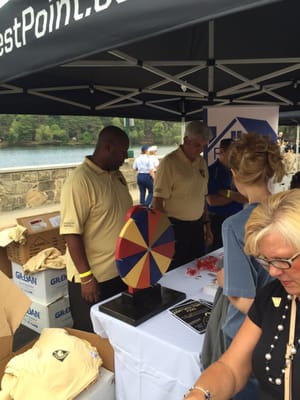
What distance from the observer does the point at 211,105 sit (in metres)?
3.97

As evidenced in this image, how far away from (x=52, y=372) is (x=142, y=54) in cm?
188

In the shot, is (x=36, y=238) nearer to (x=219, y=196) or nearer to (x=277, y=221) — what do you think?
(x=219, y=196)

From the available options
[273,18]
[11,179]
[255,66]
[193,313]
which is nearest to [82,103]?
[255,66]

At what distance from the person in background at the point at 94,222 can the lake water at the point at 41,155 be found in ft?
27.2

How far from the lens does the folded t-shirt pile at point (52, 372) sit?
160 cm

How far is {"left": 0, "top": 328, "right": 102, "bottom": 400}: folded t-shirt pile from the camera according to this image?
1.60 meters

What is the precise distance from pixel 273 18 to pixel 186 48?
59 cm

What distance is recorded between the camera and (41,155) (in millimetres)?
11734

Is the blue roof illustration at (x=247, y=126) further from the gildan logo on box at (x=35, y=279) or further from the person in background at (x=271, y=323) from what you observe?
the person in background at (x=271, y=323)

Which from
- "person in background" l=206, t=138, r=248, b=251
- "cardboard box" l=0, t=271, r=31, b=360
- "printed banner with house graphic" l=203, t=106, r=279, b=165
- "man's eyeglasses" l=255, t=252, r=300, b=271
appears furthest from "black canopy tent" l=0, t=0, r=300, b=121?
"cardboard box" l=0, t=271, r=31, b=360

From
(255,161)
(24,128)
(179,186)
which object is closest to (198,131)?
(179,186)

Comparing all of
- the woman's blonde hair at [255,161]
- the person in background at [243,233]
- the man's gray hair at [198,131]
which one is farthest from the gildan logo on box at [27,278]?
the woman's blonde hair at [255,161]

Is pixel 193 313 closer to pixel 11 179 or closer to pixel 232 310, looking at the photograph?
pixel 232 310

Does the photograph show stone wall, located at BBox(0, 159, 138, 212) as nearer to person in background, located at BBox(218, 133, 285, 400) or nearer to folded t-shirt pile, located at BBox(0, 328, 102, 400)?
folded t-shirt pile, located at BBox(0, 328, 102, 400)
